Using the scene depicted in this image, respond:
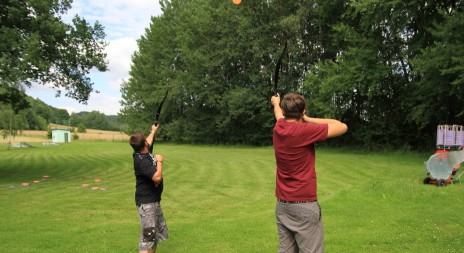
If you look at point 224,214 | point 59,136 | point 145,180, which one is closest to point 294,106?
point 145,180

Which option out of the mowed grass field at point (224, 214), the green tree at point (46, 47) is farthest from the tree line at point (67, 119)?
the mowed grass field at point (224, 214)

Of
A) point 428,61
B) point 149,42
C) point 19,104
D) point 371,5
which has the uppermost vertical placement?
point 149,42

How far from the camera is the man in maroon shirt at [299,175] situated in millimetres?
3604

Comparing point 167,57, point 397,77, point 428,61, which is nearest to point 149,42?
point 167,57

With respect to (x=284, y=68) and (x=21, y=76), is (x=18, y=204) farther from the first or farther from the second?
(x=284, y=68)

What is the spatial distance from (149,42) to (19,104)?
126 ft

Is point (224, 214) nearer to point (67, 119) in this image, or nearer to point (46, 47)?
point (46, 47)

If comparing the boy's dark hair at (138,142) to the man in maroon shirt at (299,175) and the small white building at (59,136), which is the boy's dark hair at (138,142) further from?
the small white building at (59,136)

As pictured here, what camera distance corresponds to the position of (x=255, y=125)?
42.0 metres

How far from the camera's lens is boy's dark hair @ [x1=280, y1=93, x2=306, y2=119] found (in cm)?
365

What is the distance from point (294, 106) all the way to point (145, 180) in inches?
99.7

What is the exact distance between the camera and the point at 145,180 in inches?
210

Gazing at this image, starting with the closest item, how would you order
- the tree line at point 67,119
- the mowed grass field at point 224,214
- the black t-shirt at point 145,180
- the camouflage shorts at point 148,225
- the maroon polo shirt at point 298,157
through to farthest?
the maroon polo shirt at point 298,157
the black t-shirt at point 145,180
the camouflage shorts at point 148,225
the mowed grass field at point 224,214
the tree line at point 67,119

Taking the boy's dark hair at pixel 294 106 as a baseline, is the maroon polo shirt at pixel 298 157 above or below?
below
